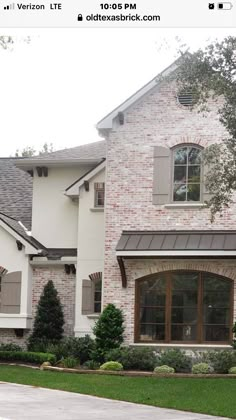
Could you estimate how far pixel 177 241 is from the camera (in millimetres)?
23219

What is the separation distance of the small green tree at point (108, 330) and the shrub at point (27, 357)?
129cm

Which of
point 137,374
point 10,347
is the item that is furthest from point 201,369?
point 10,347

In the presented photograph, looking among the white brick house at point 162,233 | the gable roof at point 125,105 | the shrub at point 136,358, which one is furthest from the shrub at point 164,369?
the gable roof at point 125,105

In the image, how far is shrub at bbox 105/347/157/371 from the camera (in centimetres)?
2180

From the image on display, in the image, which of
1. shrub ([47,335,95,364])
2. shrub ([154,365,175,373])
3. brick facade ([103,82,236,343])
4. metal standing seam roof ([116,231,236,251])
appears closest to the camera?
shrub ([154,365,175,373])

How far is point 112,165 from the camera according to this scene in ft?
79.5

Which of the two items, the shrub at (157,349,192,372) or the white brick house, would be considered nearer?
the shrub at (157,349,192,372)

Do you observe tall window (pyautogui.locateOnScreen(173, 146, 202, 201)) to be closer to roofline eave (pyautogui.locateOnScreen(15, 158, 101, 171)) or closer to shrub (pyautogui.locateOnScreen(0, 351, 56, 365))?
roofline eave (pyautogui.locateOnScreen(15, 158, 101, 171))

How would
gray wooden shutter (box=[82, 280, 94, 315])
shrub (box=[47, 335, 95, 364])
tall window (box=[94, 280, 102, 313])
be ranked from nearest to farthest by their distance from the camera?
shrub (box=[47, 335, 95, 364]), gray wooden shutter (box=[82, 280, 94, 315]), tall window (box=[94, 280, 102, 313])

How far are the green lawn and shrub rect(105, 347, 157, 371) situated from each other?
4.74 feet

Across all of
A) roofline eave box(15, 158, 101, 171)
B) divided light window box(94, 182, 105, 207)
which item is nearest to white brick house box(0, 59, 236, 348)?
divided light window box(94, 182, 105, 207)

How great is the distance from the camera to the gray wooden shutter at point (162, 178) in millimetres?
23750

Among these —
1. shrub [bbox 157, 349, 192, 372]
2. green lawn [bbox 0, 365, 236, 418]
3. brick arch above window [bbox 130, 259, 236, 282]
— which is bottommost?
green lawn [bbox 0, 365, 236, 418]

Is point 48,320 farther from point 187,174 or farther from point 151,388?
point 151,388
